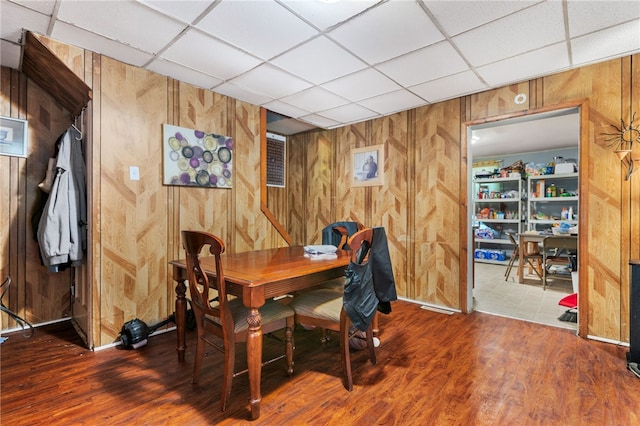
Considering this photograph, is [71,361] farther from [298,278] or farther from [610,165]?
[610,165]

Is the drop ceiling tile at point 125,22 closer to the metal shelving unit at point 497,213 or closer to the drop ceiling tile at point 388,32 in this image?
the drop ceiling tile at point 388,32

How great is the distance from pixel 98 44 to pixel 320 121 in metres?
2.80

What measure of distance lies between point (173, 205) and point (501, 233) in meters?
7.21

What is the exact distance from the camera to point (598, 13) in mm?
2055

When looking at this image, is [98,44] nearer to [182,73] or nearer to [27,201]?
[182,73]

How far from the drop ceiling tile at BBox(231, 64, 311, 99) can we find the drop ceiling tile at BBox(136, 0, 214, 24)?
32.6 inches

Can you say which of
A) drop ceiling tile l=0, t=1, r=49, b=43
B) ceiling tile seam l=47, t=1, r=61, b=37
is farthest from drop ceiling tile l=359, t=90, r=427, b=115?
drop ceiling tile l=0, t=1, r=49, b=43

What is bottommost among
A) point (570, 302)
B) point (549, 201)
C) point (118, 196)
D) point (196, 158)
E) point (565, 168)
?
point (570, 302)

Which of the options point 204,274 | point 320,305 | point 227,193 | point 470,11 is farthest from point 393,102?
point 204,274

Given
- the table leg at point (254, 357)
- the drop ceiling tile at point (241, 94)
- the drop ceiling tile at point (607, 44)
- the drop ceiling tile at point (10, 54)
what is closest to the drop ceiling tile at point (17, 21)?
the drop ceiling tile at point (10, 54)

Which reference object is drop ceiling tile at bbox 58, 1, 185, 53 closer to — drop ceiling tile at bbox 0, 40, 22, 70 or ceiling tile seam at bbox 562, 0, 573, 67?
drop ceiling tile at bbox 0, 40, 22, 70

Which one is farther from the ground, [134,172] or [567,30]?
[567,30]

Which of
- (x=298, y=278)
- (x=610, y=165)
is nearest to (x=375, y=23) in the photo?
(x=298, y=278)

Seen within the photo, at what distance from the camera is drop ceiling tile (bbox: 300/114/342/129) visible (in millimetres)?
4414
